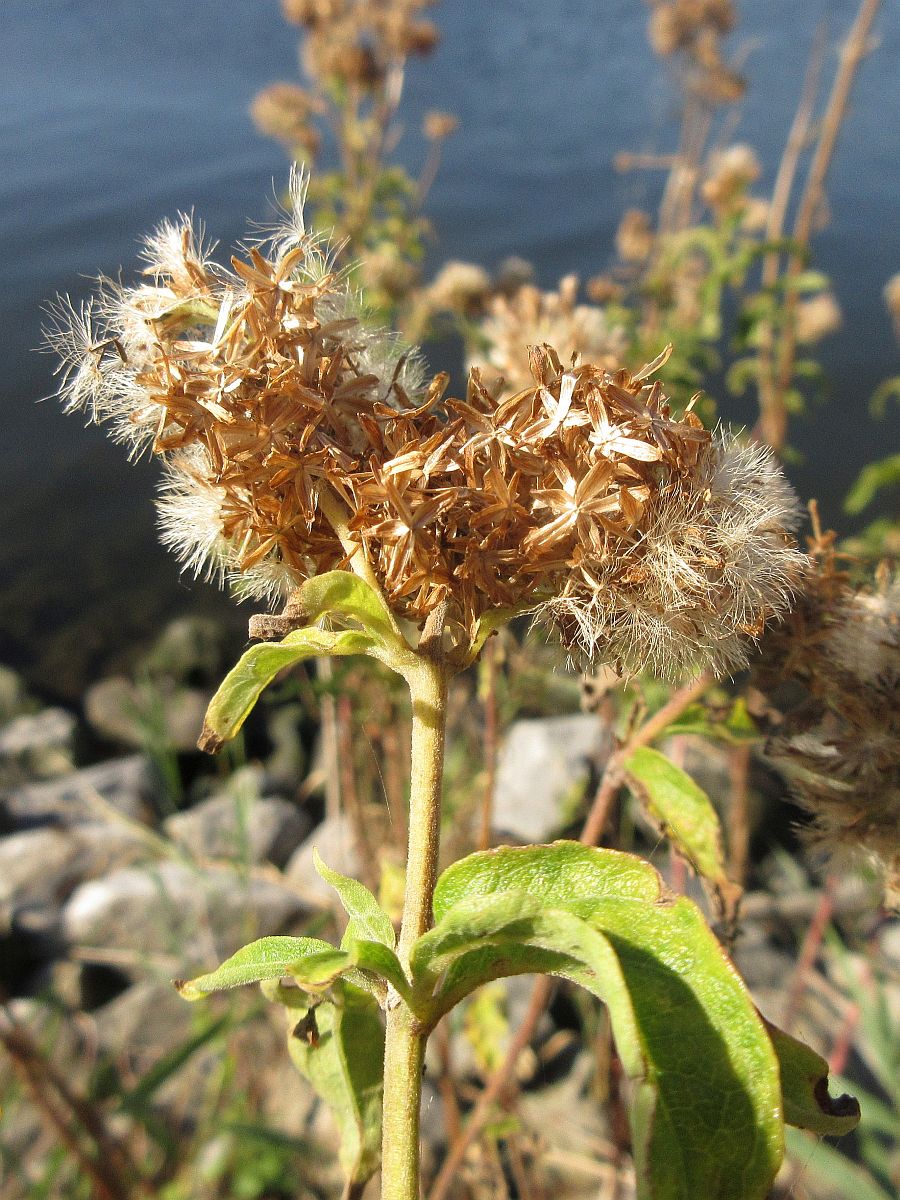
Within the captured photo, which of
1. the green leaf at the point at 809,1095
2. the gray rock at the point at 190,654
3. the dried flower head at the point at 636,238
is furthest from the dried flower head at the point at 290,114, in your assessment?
the green leaf at the point at 809,1095

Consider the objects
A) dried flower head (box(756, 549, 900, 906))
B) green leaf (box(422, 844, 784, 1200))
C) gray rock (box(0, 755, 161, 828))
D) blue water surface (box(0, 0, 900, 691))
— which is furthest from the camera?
blue water surface (box(0, 0, 900, 691))

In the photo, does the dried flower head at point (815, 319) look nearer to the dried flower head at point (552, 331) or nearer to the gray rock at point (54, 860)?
the dried flower head at point (552, 331)

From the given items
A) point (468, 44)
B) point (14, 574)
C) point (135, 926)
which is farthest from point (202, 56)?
point (135, 926)

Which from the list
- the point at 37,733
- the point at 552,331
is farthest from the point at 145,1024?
the point at 552,331

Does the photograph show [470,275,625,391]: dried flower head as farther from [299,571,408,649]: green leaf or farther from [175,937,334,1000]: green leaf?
[175,937,334,1000]: green leaf

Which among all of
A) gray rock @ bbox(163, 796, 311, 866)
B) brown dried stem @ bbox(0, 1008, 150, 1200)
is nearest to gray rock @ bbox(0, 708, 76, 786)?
gray rock @ bbox(163, 796, 311, 866)

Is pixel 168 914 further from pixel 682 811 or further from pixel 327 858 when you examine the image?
pixel 682 811
